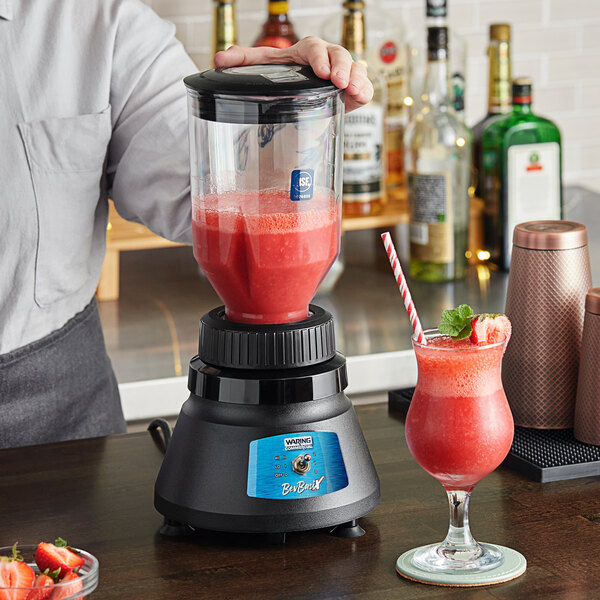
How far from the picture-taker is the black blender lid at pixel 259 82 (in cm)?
92

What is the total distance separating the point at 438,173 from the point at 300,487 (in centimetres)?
128

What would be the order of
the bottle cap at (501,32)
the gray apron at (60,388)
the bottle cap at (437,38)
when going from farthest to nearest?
the bottle cap at (501,32), the bottle cap at (437,38), the gray apron at (60,388)

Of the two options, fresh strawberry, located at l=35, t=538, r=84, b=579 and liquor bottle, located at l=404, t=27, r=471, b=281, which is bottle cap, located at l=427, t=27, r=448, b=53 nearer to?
liquor bottle, located at l=404, t=27, r=471, b=281

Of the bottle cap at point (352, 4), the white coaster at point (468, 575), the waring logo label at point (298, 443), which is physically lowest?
the white coaster at point (468, 575)

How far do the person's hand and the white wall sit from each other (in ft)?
3.98

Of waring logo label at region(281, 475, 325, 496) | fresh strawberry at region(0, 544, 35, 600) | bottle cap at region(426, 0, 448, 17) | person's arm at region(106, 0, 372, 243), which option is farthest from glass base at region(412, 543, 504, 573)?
bottle cap at region(426, 0, 448, 17)

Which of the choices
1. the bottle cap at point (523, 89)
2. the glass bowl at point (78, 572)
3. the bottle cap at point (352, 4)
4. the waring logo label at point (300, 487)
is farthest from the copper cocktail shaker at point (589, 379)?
the bottle cap at point (352, 4)

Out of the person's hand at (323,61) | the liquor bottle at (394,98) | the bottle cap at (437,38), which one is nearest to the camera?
the person's hand at (323,61)

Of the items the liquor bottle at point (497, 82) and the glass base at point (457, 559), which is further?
the liquor bottle at point (497, 82)

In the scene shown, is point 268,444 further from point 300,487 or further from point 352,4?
point 352,4

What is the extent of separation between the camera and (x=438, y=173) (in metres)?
2.10

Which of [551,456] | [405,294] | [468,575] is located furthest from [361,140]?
[468,575]

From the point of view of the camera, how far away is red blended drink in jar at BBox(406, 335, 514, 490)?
2.85 ft

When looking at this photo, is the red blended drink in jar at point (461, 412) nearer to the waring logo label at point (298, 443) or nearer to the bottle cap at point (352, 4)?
the waring logo label at point (298, 443)
